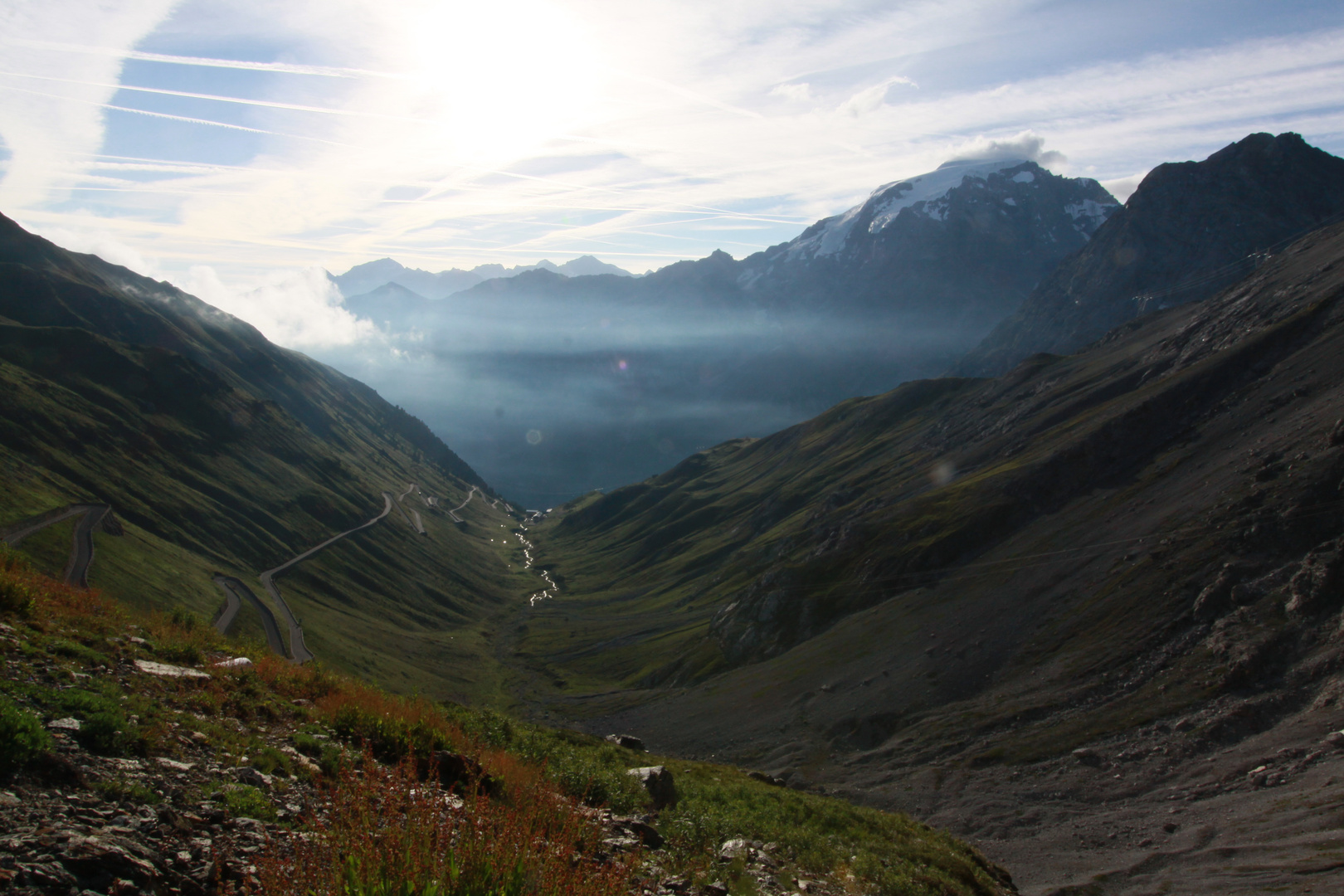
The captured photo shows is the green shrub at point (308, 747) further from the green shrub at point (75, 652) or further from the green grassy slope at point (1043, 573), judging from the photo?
the green grassy slope at point (1043, 573)

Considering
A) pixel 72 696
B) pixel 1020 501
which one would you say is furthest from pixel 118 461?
pixel 1020 501

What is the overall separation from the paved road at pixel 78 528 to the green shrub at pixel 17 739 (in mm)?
96006

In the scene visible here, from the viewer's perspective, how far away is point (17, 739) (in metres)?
8.94

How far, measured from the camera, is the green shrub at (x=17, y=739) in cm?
888

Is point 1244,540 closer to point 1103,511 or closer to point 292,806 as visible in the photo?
point 1103,511

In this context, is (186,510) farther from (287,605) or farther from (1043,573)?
(1043,573)

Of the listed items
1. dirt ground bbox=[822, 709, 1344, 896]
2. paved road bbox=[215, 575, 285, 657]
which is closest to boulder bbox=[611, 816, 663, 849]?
dirt ground bbox=[822, 709, 1344, 896]

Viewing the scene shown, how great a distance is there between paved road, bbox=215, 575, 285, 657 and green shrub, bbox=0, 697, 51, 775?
100378mm

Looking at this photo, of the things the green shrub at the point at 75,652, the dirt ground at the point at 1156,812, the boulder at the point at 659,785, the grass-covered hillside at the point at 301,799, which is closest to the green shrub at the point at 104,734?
the grass-covered hillside at the point at 301,799

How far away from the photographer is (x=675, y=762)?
35125 millimetres

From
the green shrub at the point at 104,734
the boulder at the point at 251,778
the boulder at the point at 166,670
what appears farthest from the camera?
the boulder at the point at 166,670

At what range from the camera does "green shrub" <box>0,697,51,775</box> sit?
8.88m

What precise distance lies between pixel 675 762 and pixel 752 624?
94079mm

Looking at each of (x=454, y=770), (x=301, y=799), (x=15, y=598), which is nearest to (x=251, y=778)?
(x=301, y=799)
